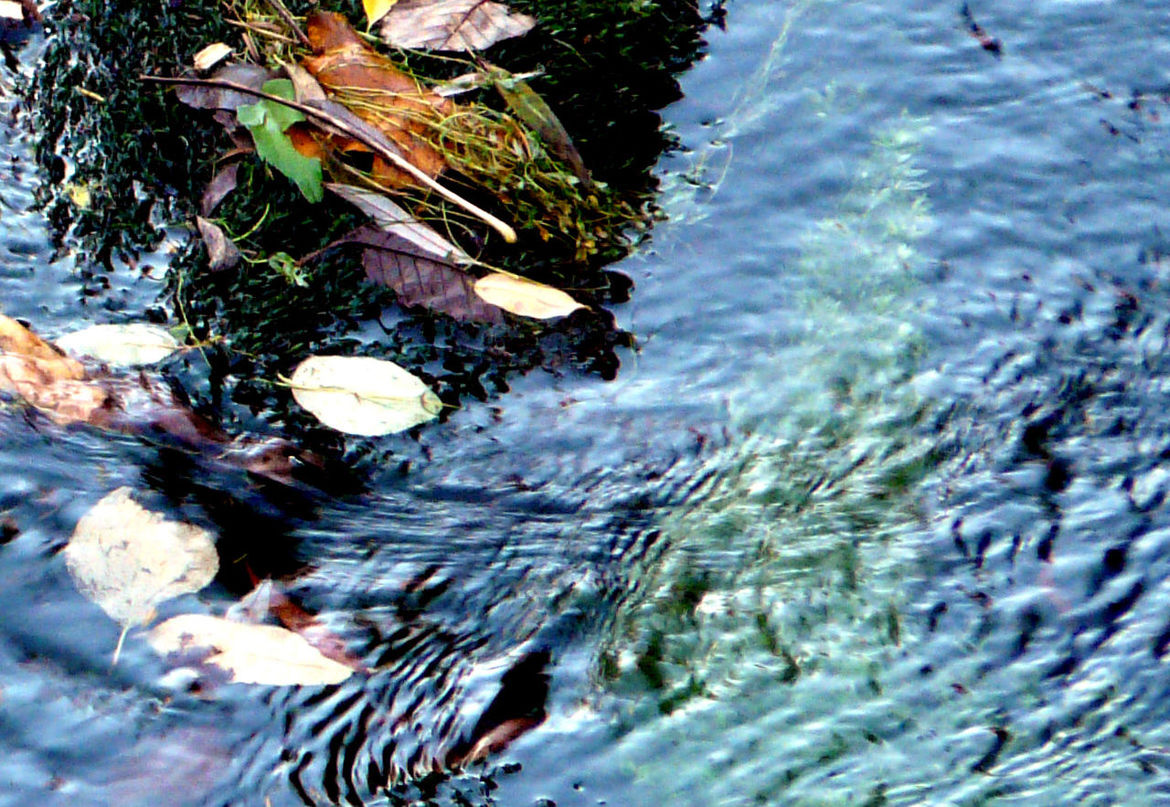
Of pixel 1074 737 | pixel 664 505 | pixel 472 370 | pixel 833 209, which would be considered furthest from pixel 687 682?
pixel 833 209

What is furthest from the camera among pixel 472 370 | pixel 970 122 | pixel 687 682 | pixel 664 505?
pixel 970 122

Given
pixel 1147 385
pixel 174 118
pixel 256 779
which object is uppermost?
pixel 174 118

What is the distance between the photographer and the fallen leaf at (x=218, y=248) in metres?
2.29

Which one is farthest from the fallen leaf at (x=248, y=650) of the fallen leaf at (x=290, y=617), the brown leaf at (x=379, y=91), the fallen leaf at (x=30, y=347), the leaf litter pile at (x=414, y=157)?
the brown leaf at (x=379, y=91)

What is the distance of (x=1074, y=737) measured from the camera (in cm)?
163

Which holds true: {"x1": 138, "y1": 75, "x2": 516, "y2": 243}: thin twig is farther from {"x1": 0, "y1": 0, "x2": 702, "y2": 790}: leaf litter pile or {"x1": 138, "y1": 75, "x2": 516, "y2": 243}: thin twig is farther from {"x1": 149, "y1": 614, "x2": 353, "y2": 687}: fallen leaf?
{"x1": 149, "y1": 614, "x2": 353, "y2": 687}: fallen leaf

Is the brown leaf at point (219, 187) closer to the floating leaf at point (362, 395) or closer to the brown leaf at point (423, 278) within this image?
the brown leaf at point (423, 278)

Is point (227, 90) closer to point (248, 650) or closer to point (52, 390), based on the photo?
point (52, 390)

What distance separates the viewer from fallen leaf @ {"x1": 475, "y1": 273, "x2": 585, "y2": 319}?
221cm

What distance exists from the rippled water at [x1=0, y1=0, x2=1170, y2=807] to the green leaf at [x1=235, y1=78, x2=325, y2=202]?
39 cm

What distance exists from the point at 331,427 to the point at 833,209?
3.74 feet

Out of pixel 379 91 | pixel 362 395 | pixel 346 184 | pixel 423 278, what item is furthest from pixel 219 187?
pixel 362 395

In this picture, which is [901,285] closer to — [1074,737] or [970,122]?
[970,122]

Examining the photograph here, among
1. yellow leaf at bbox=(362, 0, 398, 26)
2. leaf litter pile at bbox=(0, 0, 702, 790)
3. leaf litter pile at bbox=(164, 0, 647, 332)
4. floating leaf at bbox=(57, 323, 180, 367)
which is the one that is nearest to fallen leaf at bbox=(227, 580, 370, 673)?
leaf litter pile at bbox=(0, 0, 702, 790)
